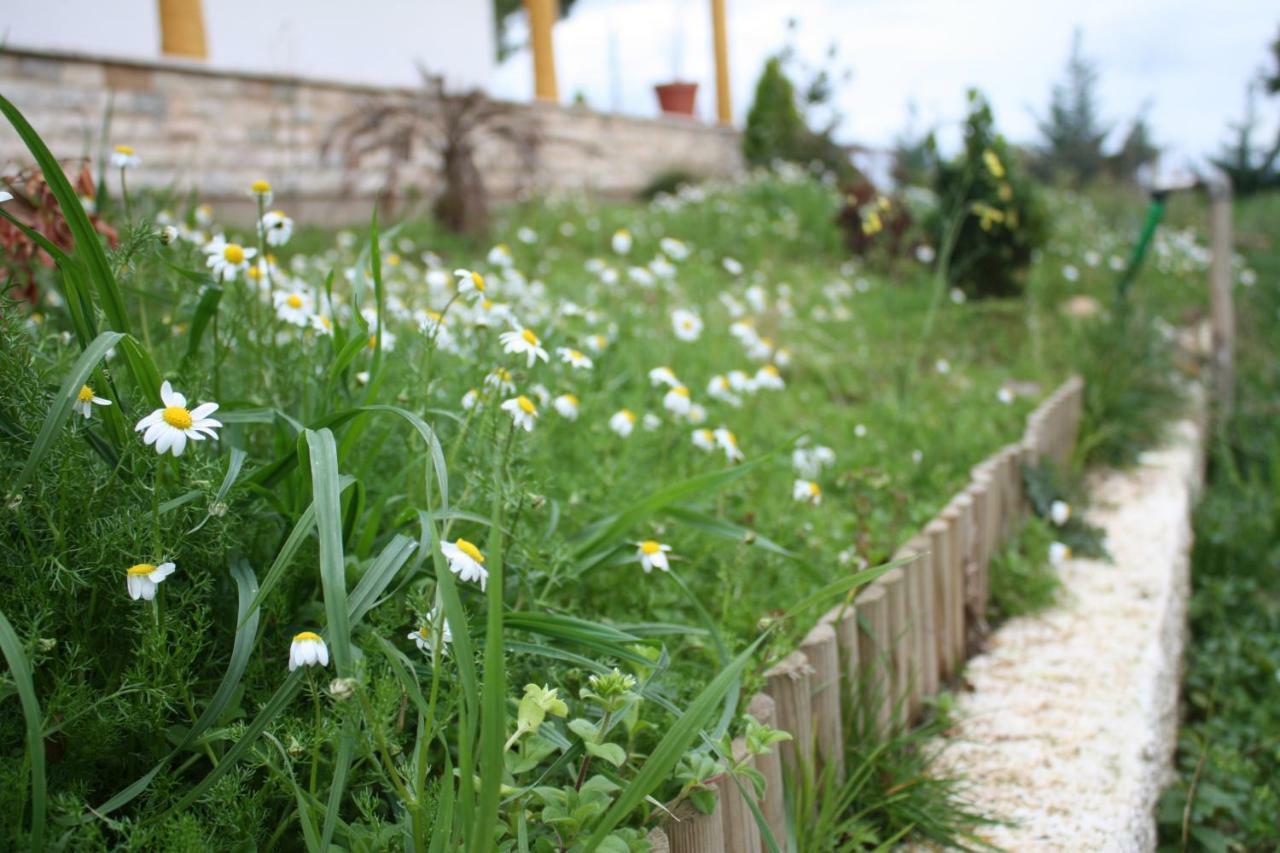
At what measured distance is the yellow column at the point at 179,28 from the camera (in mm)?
7086

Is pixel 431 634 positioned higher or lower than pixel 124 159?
lower

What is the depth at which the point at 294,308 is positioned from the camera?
6.63ft

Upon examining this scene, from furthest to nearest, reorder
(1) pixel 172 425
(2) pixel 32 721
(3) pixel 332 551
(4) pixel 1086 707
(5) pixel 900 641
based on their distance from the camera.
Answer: (4) pixel 1086 707 < (5) pixel 900 641 < (1) pixel 172 425 < (3) pixel 332 551 < (2) pixel 32 721

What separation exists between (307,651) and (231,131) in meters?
6.87

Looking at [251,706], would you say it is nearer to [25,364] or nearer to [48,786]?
[48,786]

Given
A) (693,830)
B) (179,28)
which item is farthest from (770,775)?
(179,28)

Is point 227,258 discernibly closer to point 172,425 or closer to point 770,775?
point 172,425

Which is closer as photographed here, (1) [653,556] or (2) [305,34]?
(1) [653,556]

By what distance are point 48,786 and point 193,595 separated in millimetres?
277

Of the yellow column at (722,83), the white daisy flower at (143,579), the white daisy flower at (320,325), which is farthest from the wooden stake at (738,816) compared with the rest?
the yellow column at (722,83)

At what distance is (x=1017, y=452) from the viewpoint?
11.1 ft

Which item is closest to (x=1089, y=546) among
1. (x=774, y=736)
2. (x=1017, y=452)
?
(x=1017, y=452)

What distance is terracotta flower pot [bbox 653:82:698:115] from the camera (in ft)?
43.0

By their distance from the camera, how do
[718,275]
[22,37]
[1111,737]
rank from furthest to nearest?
[22,37] → [718,275] → [1111,737]
